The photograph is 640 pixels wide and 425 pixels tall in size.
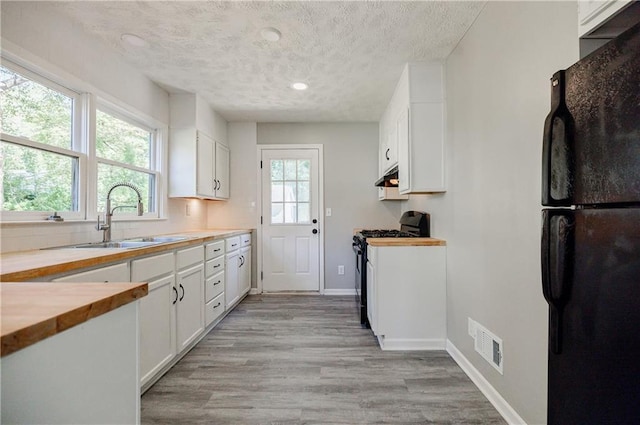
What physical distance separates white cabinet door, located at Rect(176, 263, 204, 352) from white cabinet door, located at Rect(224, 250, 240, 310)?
0.60 meters

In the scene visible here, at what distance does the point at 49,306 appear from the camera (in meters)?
0.63

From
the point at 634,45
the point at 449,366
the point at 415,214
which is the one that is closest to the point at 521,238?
the point at 634,45

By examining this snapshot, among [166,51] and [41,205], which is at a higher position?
[166,51]

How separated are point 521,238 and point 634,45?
0.96 meters

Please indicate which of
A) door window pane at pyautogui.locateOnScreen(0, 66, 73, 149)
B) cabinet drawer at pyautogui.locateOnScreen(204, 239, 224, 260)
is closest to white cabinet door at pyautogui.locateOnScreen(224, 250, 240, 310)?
cabinet drawer at pyautogui.locateOnScreen(204, 239, 224, 260)

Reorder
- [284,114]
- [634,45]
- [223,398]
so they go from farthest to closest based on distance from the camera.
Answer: [284,114], [223,398], [634,45]

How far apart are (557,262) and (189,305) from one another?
238cm

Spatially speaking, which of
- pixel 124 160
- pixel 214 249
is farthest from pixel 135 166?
pixel 214 249

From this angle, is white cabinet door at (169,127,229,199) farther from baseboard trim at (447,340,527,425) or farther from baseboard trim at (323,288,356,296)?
baseboard trim at (447,340,527,425)

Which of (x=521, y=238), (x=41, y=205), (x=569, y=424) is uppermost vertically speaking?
(x=41, y=205)

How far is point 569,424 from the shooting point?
36.2 inches

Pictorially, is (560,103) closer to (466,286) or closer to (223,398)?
(466,286)

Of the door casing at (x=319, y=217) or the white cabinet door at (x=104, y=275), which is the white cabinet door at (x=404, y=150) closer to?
the door casing at (x=319, y=217)

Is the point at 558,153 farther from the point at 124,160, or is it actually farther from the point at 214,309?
the point at 124,160
